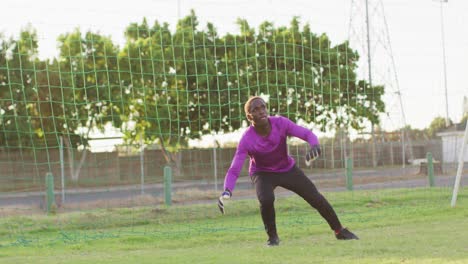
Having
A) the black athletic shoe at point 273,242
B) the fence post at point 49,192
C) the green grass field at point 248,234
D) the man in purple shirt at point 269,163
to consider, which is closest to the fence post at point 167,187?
the green grass field at point 248,234

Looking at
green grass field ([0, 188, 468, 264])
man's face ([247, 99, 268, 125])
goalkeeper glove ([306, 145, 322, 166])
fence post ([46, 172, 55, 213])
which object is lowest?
green grass field ([0, 188, 468, 264])

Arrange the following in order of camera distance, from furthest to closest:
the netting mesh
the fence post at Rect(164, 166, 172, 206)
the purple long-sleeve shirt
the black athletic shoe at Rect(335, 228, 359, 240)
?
the fence post at Rect(164, 166, 172, 206), the netting mesh, the black athletic shoe at Rect(335, 228, 359, 240), the purple long-sleeve shirt

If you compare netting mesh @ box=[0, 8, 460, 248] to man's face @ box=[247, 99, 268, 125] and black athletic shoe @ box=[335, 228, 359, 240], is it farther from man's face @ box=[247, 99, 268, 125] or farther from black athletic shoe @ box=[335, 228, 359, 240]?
man's face @ box=[247, 99, 268, 125]

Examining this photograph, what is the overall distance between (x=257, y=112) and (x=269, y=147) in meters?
0.45

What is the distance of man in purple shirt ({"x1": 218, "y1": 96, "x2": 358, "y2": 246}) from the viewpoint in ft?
27.7

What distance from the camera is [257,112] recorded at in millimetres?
8375

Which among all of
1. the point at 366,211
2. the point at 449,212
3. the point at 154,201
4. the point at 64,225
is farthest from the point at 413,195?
the point at 64,225

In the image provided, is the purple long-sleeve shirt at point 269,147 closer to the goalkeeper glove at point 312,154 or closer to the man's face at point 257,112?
the man's face at point 257,112

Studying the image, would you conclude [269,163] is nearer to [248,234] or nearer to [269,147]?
[269,147]

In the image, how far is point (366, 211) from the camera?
50.3 ft

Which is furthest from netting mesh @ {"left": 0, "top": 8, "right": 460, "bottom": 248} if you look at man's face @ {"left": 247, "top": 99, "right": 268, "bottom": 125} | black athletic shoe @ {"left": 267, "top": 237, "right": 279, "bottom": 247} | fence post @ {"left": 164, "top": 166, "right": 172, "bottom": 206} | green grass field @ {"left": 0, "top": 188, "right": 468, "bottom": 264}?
man's face @ {"left": 247, "top": 99, "right": 268, "bottom": 125}

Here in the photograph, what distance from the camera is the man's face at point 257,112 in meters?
8.38

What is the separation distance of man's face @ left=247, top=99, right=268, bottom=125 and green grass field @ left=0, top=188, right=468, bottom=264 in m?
1.42

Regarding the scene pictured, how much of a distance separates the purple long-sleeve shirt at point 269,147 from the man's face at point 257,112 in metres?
0.20
